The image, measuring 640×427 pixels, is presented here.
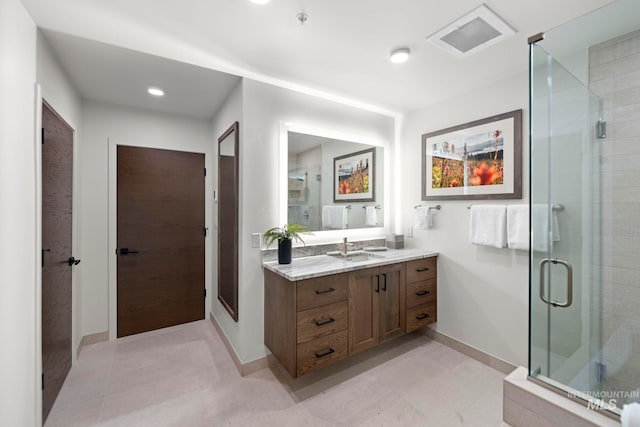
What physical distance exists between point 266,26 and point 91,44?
3.89 ft

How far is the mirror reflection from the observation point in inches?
104

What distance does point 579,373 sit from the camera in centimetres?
151

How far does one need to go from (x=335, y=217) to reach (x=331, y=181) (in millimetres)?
387

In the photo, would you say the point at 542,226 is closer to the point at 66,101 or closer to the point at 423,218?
the point at 423,218

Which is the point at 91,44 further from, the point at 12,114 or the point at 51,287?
the point at 51,287

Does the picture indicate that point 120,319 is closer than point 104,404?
No

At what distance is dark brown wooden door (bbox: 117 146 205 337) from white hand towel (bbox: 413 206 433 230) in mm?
2488

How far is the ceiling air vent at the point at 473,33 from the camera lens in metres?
1.64

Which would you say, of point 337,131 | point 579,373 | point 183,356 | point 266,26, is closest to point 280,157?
point 337,131

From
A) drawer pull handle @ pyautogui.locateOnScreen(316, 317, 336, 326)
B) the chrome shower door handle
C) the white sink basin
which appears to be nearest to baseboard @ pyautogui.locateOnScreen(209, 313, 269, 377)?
drawer pull handle @ pyautogui.locateOnScreen(316, 317, 336, 326)

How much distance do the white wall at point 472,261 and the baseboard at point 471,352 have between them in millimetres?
41

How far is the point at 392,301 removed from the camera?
2.51 m

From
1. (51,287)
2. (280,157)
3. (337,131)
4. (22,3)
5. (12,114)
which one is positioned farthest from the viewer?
(337,131)

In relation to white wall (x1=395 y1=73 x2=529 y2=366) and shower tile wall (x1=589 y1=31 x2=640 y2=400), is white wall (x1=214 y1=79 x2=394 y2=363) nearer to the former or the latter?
white wall (x1=395 y1=73 x2=529 y2=366)
